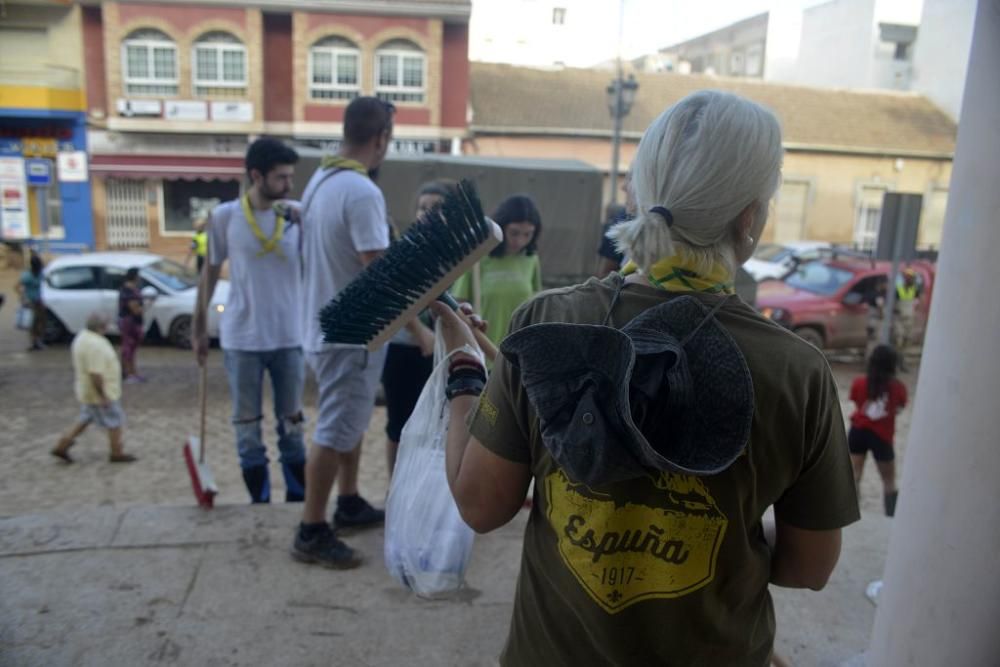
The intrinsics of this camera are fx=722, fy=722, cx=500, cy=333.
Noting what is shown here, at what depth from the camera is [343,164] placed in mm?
3018

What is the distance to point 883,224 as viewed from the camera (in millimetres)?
7414

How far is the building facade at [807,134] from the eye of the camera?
76.5ft

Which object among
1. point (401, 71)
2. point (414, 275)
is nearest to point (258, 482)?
point (414, 275)

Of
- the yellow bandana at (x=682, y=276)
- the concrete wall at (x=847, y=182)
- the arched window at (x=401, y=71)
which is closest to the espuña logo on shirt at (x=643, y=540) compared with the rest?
the yellow bandana at (x=682, y=276)

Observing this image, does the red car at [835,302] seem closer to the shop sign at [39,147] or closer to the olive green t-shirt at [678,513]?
the olive green t-shirt at [678,513]

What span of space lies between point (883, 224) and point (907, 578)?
6269mm

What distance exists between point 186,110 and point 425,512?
22.3 meters

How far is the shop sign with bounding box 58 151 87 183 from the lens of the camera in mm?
20828

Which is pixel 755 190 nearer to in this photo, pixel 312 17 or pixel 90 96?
pixel 312 17

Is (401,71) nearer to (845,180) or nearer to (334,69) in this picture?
(334,69)

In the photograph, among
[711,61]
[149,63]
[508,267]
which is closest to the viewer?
[508,267]

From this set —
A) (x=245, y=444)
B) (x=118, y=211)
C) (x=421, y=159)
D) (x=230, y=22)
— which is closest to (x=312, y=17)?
(x=230, y=22)

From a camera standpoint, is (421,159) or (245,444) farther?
(421,159)

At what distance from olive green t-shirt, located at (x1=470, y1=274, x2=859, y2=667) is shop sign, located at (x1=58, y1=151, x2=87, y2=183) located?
2361 cm
